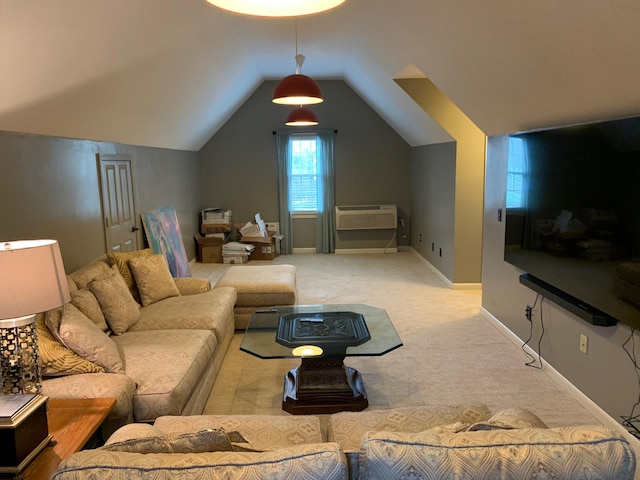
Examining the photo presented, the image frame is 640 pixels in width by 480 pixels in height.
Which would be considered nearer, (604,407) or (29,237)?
(604,407)

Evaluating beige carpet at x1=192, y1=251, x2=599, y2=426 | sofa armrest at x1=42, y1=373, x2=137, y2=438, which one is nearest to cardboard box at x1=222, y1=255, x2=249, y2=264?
beige carpet at x1=192, y1=251, x2=599, y2=426

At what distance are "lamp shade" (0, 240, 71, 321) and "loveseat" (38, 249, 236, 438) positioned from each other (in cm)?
55

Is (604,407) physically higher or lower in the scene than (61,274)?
lower

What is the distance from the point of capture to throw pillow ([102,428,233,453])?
1366 mm

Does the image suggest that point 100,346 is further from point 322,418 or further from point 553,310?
point 553,310

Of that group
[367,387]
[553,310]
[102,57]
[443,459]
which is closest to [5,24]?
[102,57]

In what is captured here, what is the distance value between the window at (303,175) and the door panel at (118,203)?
11.5ft

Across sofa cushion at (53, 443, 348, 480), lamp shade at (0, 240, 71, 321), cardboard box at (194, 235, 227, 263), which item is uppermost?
lamp shade at (0, 240, 71, 321)

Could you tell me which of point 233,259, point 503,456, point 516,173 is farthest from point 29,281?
point 233,259

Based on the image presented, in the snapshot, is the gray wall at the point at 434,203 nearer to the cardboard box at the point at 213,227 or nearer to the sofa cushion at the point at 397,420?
the cardboard box at the point at 213,227

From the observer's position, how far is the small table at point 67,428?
1750 millimetres

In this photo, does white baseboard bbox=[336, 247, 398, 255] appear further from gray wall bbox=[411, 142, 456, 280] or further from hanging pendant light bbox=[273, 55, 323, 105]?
hanging pendant light bbox=[273, 55, 323, 105]

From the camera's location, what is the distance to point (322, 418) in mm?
2977

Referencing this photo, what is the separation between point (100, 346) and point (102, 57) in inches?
67.6
